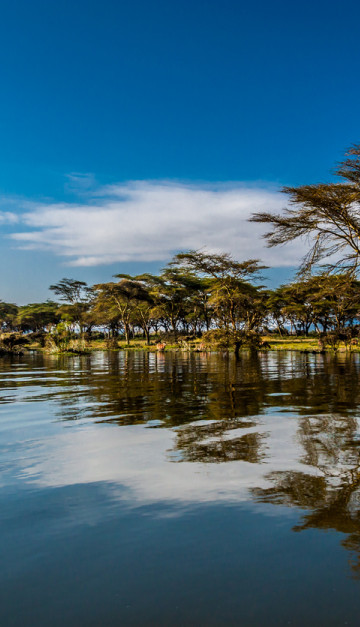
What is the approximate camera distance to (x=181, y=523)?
271 centimetres

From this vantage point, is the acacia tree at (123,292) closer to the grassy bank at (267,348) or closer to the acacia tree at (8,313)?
the grassy bank at (267,348)

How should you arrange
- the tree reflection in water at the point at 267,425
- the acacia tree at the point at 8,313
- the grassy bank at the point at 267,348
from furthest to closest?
the acacia tree at the point at 8,313 → the grassy bank at the point at 267,348 → the tree reflection in water at the point at 267,425

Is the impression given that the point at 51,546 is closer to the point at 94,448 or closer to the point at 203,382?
the point at 94,448

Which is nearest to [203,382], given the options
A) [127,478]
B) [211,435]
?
[211,435]

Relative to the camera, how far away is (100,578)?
2.08m

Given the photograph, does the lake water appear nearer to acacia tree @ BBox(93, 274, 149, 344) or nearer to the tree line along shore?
the tree line along shore

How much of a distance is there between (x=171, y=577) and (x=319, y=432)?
3477 mm

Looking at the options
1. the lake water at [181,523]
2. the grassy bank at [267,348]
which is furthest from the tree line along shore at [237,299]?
the lake water at [181,523]

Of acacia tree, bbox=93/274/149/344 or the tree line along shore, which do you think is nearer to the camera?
the tree line along shore

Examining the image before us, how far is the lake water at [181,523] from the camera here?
6.14ft

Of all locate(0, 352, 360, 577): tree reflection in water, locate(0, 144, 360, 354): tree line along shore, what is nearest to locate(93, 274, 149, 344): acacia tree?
locate(0, 144, 360, 354): tree line along shore

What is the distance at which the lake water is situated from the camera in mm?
1872

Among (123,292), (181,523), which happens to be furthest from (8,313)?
(181,523)

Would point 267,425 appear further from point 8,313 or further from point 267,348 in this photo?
point 8,313
